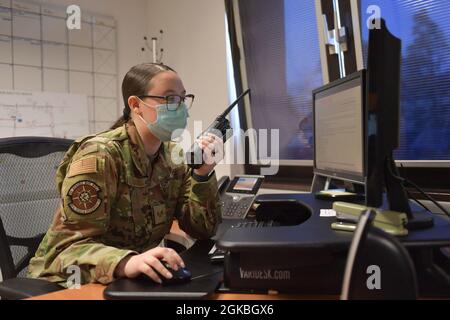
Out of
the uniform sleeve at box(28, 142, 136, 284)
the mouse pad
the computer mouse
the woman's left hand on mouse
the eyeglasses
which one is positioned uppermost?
the eyeglasses

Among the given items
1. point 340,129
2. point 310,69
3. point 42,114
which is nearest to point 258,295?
point 340,129

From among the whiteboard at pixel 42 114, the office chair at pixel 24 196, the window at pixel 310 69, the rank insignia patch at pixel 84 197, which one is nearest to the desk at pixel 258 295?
the rank insignia patch at pixel 84 197

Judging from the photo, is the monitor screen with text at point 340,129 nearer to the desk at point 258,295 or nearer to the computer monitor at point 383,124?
the computer monitor at point 383,124

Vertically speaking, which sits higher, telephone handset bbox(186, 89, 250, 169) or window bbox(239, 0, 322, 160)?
window bbox(239, 0, 322, 160)

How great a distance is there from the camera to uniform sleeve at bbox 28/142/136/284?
0.90 m

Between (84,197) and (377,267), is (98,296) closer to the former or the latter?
(84,197)

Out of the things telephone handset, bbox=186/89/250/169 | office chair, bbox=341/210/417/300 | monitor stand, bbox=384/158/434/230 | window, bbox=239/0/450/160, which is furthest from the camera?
window, bbox=239/0/450/160

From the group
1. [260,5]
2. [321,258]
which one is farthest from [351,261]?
Answer: [260,5]

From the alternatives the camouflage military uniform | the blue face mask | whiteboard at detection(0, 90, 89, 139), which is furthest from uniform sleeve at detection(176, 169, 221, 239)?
whiteboard at detection(0, 90, 89, 139)

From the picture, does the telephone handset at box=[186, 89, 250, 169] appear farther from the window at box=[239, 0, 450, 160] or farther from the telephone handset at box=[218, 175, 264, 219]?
the window at box=[239, 0, 450, 160]

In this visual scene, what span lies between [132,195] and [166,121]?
257 millimetres

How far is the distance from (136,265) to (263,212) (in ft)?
2.12

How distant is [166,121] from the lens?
1231 mm
